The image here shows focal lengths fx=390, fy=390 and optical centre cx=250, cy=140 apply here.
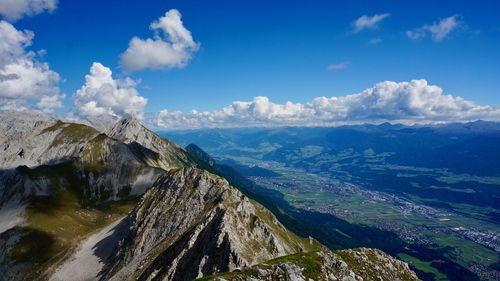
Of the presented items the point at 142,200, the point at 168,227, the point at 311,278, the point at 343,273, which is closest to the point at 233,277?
the point at 311,278

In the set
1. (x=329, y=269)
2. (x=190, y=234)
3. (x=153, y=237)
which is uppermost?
(x=329, y=269)

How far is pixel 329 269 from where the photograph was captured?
50781mm

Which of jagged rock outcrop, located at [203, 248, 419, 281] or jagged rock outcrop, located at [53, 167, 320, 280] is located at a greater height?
jagged rock outcrop, located at [203, 248, 419, 281]

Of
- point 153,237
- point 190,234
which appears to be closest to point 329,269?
point 190,234

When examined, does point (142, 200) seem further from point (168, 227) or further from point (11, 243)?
point (11, 243)

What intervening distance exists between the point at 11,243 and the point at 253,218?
367ft

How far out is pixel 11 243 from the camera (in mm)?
157750

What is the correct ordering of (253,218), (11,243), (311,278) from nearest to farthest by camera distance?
(311,278)
(253,218)
(11,243)

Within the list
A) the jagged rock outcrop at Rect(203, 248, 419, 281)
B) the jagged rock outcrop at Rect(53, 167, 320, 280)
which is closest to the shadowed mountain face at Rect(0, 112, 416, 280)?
the jagged rock outcrop at Rect(53, 167, 320, 280)

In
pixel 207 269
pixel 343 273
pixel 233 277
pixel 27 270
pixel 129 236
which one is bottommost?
pixel 27 270

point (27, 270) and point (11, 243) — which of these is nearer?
point (27, 270)

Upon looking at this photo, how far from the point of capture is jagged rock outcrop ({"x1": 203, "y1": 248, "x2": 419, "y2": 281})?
42000 mm

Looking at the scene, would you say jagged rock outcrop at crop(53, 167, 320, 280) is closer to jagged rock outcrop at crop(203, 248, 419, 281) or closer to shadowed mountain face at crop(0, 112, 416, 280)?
shadowed mountain face at crop(0, 112, 416, 280)

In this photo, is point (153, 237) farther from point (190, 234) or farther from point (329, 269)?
point (329, 269)
